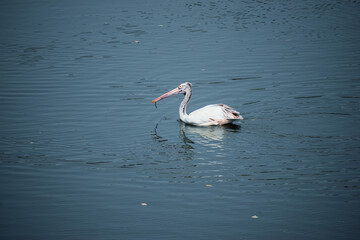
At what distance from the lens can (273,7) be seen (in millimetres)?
22359

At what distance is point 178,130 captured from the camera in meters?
11.2

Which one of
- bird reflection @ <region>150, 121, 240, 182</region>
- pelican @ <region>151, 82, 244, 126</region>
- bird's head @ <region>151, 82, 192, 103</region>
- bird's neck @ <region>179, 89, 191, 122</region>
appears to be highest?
bird's head @ <region>151, 82, 192, 103</region>

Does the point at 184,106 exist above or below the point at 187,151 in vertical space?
above

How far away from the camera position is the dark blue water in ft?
23.6

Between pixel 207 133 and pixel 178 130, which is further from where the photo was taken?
pixel 178 130

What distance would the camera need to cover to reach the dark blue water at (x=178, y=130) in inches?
284

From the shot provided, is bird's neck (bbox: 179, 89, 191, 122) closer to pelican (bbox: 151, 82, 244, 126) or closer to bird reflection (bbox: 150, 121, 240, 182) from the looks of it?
pelican (bbox: 151, 82, 244, 126)

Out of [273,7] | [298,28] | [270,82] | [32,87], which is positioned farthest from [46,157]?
[273,7]

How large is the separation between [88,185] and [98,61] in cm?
823

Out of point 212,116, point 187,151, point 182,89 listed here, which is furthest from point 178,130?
point 187,151

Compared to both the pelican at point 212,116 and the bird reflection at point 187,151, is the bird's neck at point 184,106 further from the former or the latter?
the bird reflection at point 187,151

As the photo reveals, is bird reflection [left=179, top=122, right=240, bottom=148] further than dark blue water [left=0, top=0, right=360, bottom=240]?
Yes

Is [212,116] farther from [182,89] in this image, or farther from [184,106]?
[182,89]

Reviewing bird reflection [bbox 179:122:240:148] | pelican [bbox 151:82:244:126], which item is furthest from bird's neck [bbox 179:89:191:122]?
bird reflection [bbox 179:122:240:148]
